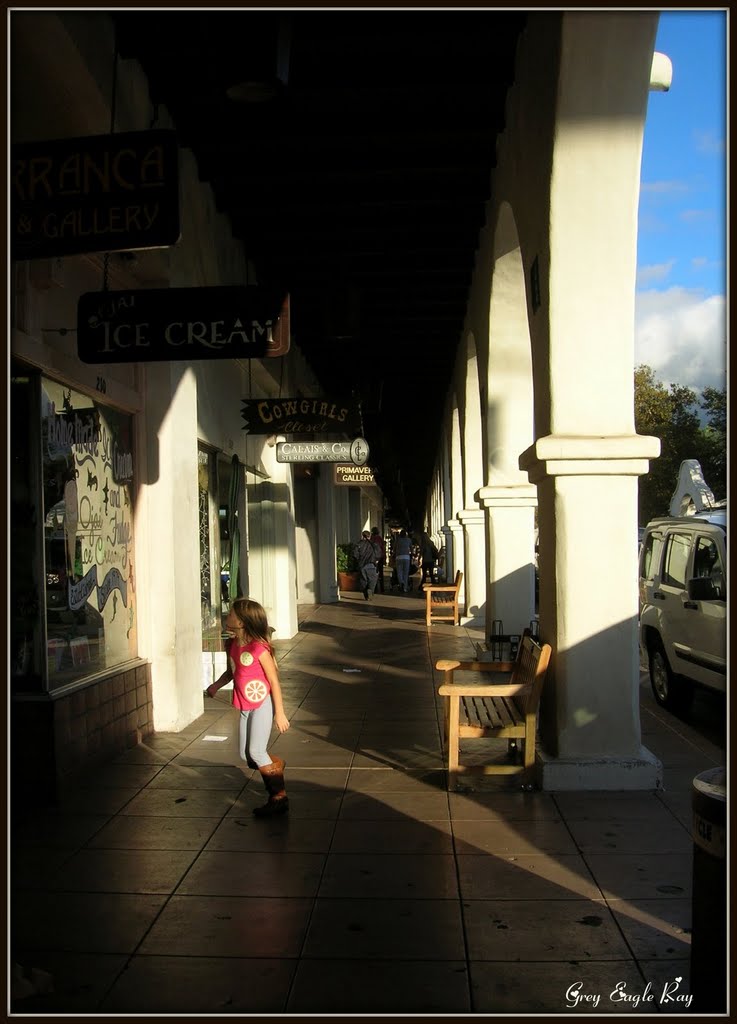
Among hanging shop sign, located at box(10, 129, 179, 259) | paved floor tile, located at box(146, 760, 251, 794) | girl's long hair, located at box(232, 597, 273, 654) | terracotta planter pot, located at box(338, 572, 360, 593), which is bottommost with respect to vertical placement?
terracotta planter pot, located at box(338, 572, 360, 593)

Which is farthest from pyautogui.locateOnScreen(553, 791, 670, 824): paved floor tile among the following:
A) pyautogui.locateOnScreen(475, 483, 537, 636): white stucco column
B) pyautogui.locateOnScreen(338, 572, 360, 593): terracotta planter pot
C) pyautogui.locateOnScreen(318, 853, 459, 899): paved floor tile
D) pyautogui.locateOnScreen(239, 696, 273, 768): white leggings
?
pyautogui.locateOnScreen(338, 572, 360, 593): terracotta planter pot

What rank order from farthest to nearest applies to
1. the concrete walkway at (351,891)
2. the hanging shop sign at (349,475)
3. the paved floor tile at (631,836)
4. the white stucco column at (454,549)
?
the hanging shop sign at (349,475)
the white stucco column at (454,549)
the paved floor tile at (631,836)
the concrete walkway at (351,891)

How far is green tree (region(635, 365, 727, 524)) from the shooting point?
40.2 m

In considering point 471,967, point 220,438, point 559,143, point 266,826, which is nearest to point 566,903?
point 471,967

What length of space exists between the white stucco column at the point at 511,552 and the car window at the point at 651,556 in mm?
1405

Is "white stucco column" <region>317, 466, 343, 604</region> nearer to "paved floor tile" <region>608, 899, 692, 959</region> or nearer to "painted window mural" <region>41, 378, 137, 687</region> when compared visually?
"painted window mural" <region>41, 378, 137, 687</region>

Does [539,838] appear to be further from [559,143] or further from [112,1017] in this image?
[559,143]

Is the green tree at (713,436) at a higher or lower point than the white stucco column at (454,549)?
higher

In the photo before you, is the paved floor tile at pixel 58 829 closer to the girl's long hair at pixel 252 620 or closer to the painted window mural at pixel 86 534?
the painted window mural at pixel 86 534

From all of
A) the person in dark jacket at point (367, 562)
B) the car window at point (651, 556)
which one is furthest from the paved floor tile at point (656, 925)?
the person in dark jacket at point (367, 562)

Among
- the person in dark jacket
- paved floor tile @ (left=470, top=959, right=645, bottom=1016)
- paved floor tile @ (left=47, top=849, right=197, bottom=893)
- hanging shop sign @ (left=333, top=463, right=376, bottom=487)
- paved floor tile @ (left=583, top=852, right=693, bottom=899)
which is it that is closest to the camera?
paved floor tile @ (left=470, top=959, right=645, bottom=1016)

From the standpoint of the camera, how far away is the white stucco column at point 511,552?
1178 cm

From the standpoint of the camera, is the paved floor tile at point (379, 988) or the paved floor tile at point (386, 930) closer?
the paved floor tile at point (379, 988)

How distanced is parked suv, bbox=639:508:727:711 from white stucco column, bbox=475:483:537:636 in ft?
5.20
